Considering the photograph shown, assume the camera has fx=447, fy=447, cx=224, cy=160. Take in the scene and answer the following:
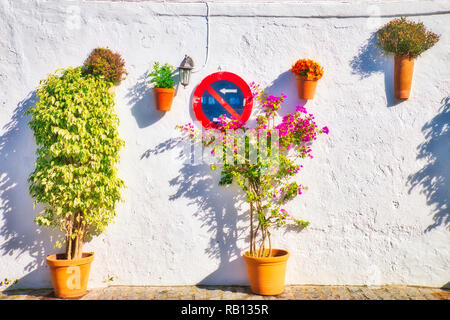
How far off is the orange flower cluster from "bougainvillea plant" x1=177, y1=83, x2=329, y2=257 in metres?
0.38

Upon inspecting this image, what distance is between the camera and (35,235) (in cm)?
553

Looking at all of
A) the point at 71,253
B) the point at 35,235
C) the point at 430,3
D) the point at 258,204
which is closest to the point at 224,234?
the point at 258,204

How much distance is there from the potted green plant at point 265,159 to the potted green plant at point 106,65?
100 centimetres

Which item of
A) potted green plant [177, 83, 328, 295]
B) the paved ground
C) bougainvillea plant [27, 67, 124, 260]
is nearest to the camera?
bougainvillea plant [27, 67, 124, 260]

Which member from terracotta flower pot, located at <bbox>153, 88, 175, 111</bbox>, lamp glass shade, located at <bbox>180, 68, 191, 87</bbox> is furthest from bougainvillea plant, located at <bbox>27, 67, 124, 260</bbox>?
lamp glass shade, located at <bbox>180, 68, 191, 87</bbox>

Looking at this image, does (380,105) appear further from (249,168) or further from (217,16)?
(217,16)

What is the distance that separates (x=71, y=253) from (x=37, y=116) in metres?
1.67

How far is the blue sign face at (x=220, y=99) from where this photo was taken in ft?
18.5

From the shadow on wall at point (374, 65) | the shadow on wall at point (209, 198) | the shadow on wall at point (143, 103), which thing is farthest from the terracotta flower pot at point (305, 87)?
the shadow on wall at point (143, 103)

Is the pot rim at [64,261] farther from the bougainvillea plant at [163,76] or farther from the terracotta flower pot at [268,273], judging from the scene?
the bougainvillea plant at [163,76]

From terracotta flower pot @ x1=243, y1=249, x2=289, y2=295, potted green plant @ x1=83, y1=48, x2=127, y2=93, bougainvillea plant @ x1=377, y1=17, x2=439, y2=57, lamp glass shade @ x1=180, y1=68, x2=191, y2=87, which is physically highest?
bougainvillea plant @ x1=377, y1=17, x2=439, y2=57

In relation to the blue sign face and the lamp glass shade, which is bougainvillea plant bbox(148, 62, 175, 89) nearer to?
the lamp glass shade

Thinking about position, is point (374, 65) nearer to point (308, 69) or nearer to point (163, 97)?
point (308, 69)

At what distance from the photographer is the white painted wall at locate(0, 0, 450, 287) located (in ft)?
18.3
